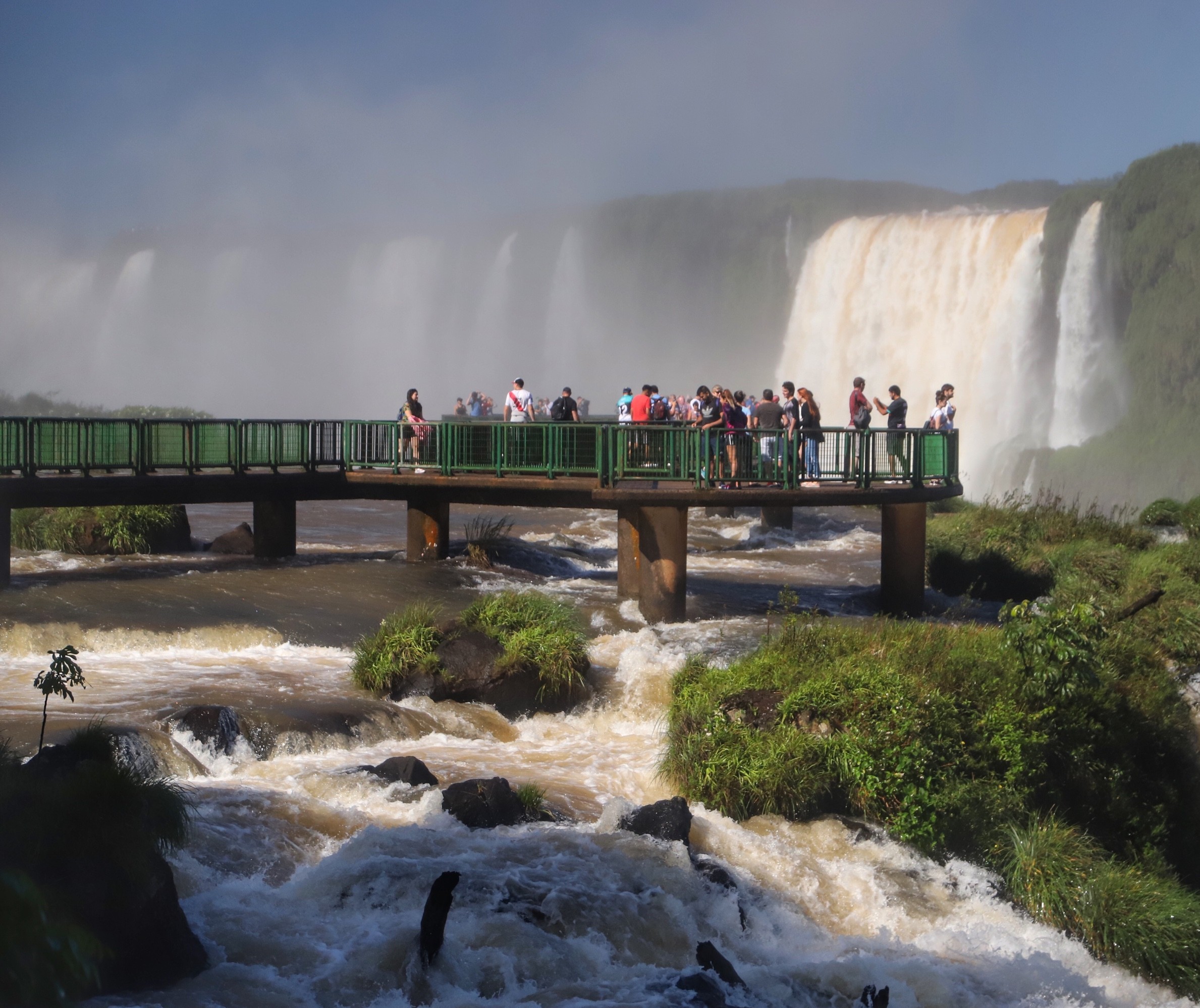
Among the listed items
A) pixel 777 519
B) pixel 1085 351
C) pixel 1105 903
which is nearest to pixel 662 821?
pixel 1105 903

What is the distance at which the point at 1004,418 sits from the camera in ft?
151

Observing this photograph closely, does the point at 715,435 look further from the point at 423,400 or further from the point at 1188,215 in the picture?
the point at 423,400

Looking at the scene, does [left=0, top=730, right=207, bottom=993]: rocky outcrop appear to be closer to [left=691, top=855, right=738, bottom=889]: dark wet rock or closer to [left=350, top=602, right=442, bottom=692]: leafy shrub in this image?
[left=691, top=855, right=738, bottom=889]: dark wet rock

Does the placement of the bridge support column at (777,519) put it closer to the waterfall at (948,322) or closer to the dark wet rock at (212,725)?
the waterfall at (948,322)

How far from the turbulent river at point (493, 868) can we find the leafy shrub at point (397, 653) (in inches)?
9.8

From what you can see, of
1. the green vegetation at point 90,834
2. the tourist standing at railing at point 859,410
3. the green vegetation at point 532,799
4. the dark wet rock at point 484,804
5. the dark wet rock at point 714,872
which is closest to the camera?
the green vegetation at point 90,834

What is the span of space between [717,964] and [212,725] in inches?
217

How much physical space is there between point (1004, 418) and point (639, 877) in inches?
1588

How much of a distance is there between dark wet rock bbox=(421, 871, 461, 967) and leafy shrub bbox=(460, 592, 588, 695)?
6.04m

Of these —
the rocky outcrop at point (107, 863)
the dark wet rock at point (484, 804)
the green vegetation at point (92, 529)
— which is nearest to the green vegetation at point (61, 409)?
the green vegetation at point (92, 529)

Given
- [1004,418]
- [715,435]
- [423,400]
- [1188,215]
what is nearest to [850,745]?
[715,435]

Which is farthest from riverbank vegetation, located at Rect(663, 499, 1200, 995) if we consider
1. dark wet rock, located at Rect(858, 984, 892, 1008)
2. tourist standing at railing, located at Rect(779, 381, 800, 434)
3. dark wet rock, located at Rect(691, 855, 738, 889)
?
tourist standing at railing, located at Rect(779, 381, 800, 434)

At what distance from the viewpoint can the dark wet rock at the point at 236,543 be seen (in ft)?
74.0

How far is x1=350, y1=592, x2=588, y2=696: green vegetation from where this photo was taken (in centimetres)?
1352
